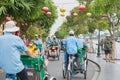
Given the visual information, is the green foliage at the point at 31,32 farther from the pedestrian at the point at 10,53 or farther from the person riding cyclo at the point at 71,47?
the pedestrian at the point at 10,53

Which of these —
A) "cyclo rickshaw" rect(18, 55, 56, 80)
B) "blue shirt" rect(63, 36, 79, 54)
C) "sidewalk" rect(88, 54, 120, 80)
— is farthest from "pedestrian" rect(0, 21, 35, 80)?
"sidewalk" rect(88, 54, 120, 80)

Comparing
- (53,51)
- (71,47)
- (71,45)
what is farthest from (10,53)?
(53,51)

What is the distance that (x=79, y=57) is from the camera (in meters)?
15.2

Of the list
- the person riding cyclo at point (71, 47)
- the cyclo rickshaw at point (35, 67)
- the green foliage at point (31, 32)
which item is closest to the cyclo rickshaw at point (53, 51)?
the green foliage at point (31, 32)

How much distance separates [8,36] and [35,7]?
794cm

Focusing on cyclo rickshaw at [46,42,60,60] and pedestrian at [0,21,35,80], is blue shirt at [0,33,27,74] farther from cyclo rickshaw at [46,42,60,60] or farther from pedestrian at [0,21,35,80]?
cyclo rickshaw at [46,42,60,60]

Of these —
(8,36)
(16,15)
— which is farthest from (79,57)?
(8,36)

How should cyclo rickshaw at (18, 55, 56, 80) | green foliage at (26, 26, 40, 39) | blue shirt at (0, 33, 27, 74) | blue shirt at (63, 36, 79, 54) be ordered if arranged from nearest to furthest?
blue shirt at (0, 33, 27, 74), cyclo rickshaw at (18, 55, 56, 80), blue shirt at (63, 36, 79, 54), green foliage at (26, 26, 40, 39)

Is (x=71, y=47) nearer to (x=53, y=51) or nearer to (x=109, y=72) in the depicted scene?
(x=109, y=72)

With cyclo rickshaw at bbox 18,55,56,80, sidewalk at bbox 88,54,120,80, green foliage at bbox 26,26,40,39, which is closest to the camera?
cyclo rickshaw at bbox 18,55,56,80

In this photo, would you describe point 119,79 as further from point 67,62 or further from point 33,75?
point 33,75

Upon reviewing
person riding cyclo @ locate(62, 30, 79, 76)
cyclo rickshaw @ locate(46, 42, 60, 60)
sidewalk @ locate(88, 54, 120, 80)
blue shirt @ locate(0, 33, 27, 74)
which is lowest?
cyclo rickshaw @ locate(46, 42, 60, 60)

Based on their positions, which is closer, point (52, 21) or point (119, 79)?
point (119, 79)

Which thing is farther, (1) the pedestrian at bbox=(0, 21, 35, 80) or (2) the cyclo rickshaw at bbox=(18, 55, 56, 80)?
(2) the cyclo rickshaw at bbox=(18, 55, 56, 80)
